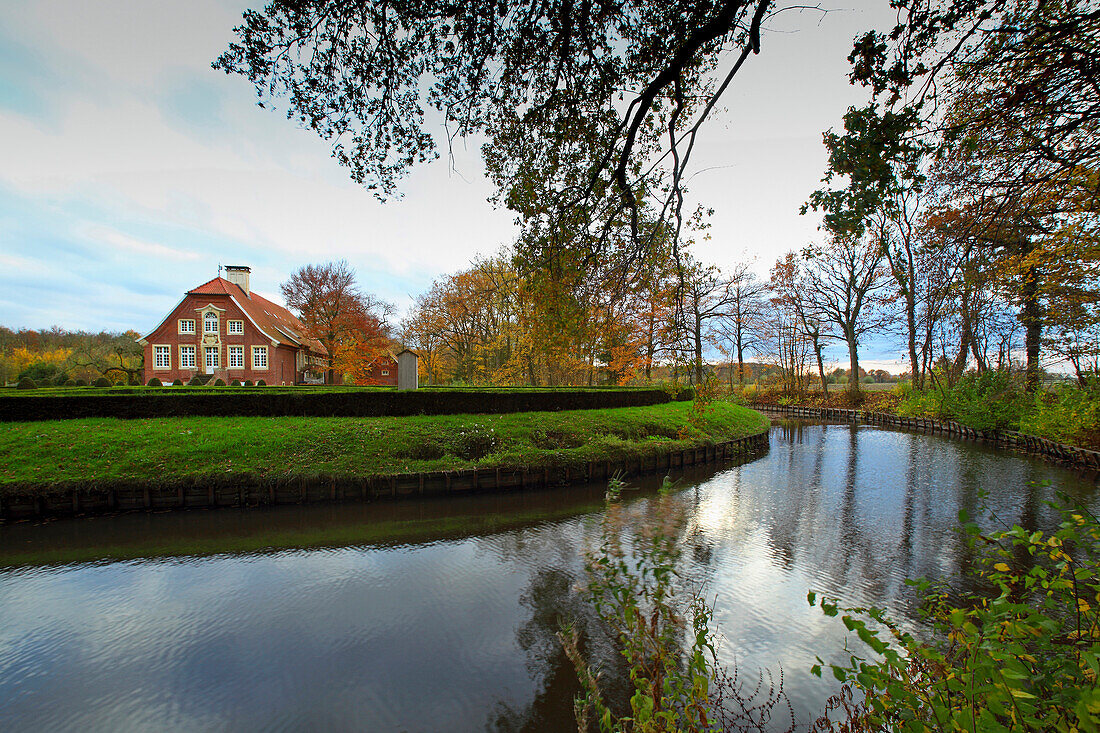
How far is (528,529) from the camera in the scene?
29.1 ft

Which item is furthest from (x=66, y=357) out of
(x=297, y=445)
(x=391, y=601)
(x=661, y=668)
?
(x=661, y=668)

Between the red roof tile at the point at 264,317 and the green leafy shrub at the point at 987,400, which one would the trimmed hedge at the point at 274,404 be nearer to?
the green leafy shrub at the point at 987,400

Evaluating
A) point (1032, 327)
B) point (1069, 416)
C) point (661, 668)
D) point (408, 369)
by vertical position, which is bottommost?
point (661, 668)

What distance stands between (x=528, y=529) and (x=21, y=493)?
9.67 metres

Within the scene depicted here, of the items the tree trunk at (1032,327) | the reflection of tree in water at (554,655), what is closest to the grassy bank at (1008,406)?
the tree trunk at (1032,327)

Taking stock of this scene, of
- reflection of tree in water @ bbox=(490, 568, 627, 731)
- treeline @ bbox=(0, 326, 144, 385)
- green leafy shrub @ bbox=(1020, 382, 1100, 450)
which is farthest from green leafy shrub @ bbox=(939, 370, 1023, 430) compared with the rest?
treeline @ bbox=(0, 326, 144, 385)

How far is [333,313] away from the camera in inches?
1250

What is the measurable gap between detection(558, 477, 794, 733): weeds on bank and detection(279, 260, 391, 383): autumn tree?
98.7 ft

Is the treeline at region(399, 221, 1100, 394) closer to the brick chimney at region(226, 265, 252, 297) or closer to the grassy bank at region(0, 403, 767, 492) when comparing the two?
the grassy bank at region(0, 403, 767, 492)

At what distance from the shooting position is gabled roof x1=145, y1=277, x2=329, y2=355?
3472 cm

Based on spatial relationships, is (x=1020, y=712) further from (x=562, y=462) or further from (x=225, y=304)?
(x=225, y=304)

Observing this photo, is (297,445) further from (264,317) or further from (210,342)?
(264,317)

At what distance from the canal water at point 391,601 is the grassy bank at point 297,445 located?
39.9 inches

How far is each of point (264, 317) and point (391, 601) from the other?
38.2m
